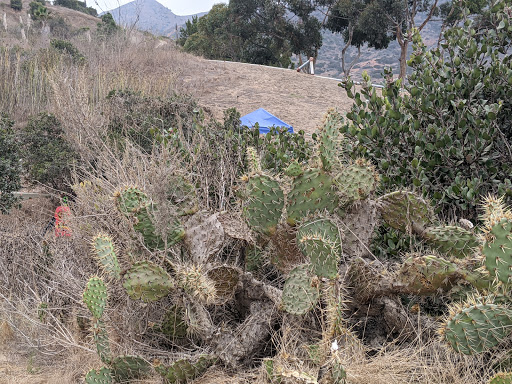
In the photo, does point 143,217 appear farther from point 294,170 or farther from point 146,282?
point 294,170

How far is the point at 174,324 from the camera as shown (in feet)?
8.67

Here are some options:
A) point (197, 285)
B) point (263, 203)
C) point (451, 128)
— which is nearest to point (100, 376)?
point (197, 285)

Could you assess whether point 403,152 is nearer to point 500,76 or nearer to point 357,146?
point 357,146

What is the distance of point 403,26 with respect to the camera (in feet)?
60.8

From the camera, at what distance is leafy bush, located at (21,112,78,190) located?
18.9 feet

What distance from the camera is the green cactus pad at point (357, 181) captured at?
253 cm

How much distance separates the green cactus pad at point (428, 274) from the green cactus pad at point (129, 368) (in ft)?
4.53

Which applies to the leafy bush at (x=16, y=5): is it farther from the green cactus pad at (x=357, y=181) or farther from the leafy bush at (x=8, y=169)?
the green cactus pad at (x=357, y=181)

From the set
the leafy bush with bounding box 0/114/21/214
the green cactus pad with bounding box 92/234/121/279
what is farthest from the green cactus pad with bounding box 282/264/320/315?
the leafy bush with bounding box 0/114/21/214

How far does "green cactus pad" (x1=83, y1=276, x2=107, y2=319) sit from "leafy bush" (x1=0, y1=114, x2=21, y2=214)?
309cm

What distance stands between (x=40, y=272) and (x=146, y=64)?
932 cm

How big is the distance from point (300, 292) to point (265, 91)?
10.7 metres

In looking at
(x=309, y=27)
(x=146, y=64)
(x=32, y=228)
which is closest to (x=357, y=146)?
(x=32, y=228)

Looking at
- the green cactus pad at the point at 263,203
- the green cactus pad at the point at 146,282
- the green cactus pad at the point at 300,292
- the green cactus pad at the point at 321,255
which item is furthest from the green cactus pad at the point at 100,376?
the green cactus pad at the point at 321,255
